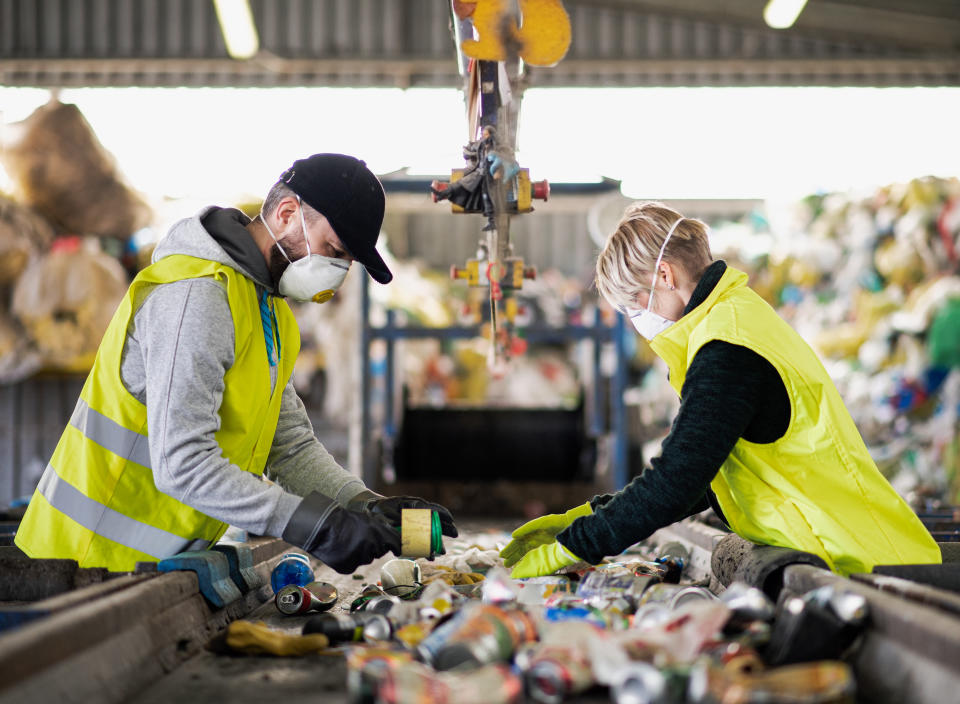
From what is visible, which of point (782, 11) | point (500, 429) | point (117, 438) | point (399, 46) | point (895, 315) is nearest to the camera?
point (117, 438)

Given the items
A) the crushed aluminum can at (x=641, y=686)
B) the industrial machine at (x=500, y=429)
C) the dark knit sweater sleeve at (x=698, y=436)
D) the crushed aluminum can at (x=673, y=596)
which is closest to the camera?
the crushed aluminum can at (x=641, y=686)

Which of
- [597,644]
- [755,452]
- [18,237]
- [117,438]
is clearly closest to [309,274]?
[117,438]

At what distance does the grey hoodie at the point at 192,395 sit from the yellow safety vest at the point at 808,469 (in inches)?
34.7

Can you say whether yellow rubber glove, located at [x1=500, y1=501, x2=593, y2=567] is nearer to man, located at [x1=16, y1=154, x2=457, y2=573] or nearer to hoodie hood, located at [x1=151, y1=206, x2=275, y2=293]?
man, located at [x1=16, y1=154, x2=457, y2=573]

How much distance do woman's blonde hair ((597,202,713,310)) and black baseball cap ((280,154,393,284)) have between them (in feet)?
1.70

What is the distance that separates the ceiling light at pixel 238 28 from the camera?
7.16m

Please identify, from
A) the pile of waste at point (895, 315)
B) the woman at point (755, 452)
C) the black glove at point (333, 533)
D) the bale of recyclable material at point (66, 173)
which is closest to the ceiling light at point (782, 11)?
the pile of waste at point (895, 315)

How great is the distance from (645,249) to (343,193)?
2.14ft

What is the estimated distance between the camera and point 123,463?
1.79 m

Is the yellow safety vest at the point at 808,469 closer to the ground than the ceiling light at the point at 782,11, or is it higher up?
closer to the ground

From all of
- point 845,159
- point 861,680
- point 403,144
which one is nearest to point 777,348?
point 861,680

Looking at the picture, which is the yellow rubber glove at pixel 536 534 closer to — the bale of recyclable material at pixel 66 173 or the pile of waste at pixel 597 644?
the pile of waste at pixel 597 644

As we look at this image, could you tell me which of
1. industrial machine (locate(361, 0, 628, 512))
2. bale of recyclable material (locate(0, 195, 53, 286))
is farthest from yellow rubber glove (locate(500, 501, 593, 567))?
bale of recyclable material (locate(0, 195, 53, 286))

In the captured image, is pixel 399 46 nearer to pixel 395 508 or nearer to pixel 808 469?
pixel 395 508
